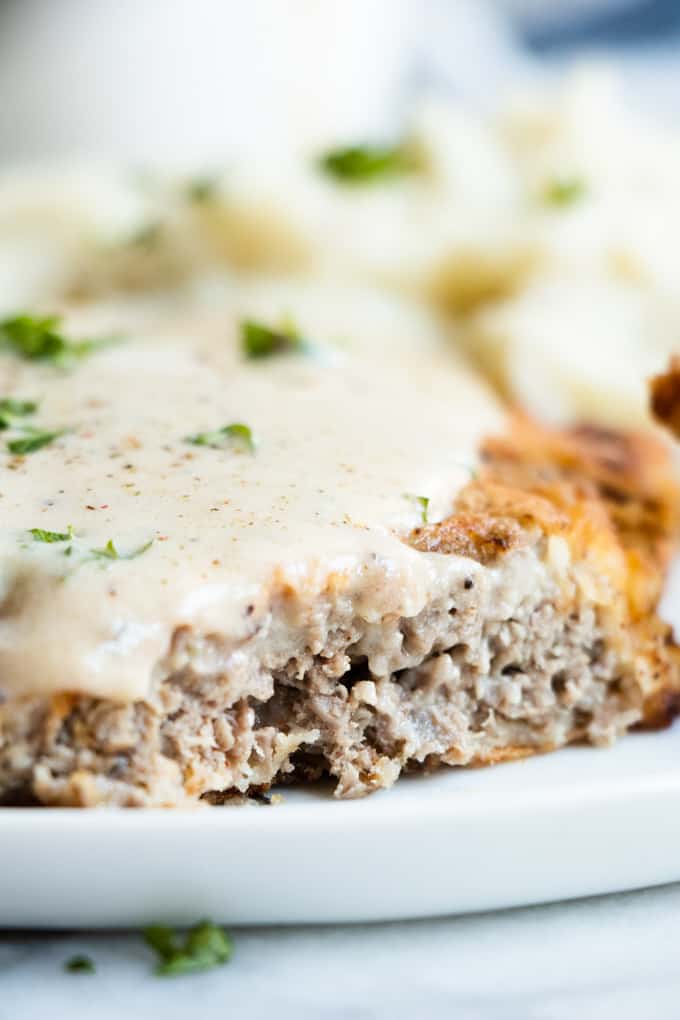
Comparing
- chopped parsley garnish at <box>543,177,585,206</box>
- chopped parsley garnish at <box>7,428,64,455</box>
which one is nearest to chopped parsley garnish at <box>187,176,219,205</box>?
chopped parsley garnish at <box>543,177,585,206</box>

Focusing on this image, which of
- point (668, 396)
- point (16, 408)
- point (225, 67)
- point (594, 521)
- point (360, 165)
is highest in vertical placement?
point (225, 67)

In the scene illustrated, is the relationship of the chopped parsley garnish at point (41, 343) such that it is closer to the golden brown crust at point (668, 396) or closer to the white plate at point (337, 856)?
the golden brown crust at point (668, 396)

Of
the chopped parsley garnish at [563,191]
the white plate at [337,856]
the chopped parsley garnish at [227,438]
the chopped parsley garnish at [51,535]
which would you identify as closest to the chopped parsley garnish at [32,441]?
the chopped parsley garnish at [227,438]

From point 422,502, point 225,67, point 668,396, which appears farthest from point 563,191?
point 225,67

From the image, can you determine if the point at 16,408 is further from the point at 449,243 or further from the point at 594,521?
the point at 449,243

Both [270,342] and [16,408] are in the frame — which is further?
[270,342]

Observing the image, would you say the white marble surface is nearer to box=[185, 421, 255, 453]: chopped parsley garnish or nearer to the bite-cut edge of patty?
the bite-cut edge of patty

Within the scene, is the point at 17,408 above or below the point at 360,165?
below

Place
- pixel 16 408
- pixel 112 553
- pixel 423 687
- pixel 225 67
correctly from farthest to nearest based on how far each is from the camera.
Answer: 1. pixel 225 67
2. pixel 16 408
3. pixel 423 687
4. pixel 112 553
